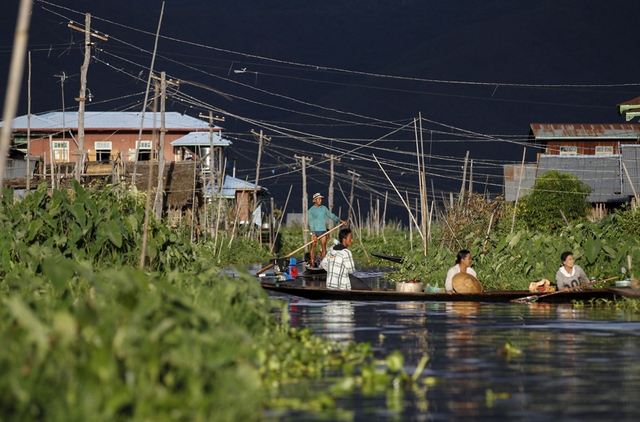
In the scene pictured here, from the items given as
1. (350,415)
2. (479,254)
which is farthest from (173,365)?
(479,254)

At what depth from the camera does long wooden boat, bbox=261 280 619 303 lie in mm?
17922

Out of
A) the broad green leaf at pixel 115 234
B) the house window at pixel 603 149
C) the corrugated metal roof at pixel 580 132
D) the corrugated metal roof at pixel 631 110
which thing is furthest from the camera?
the house window at pixel 603 149

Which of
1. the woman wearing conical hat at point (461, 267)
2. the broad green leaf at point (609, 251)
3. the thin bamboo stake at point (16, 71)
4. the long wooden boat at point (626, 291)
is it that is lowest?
the long wooden boat at point (626, 291)

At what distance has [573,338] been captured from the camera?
1270cm

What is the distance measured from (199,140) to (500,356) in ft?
158

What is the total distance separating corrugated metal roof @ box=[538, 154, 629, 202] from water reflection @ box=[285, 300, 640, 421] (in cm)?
3340

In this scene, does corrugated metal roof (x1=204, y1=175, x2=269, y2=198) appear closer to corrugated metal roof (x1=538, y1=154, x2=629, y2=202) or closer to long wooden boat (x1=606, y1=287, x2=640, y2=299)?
corrugated metal roof (x1=538, y1=154, x2=629, y2=202)

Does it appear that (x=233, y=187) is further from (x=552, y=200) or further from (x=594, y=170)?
(x=552, y=200)

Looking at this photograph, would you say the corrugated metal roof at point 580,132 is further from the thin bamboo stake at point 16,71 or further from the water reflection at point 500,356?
the thin bamboo stake at point 16,71

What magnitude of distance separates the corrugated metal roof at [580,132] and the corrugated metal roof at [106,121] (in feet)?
64.2

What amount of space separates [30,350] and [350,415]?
7.61ft

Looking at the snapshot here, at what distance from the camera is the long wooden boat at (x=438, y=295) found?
58.8 ft

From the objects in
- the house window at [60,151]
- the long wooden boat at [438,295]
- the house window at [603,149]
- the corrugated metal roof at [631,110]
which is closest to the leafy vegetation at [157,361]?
the long wooden boat at [438,295]

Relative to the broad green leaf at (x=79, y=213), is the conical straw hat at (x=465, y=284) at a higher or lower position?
lower
